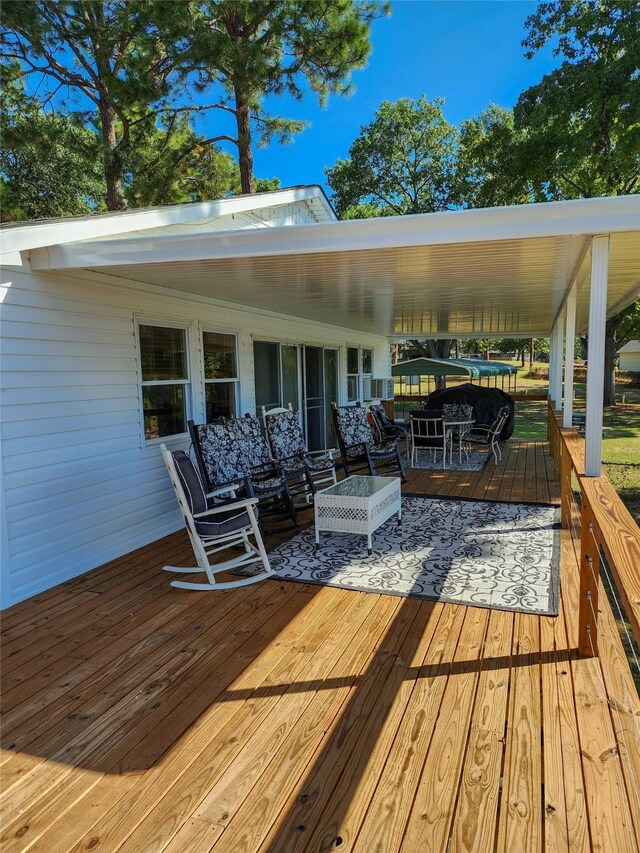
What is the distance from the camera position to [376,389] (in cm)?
1250

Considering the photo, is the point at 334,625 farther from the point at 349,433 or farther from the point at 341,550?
the point at 349,433

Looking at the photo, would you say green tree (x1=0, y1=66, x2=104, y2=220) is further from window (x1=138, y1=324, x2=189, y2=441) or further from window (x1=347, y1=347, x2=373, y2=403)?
window (x1=138, y1=324, x2=189, y2=441)

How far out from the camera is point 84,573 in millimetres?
4297

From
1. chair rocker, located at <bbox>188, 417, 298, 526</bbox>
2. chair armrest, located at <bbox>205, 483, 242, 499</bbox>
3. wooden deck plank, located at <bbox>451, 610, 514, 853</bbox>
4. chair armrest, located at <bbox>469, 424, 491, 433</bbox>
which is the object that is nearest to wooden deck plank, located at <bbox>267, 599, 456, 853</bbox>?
wooden deck plank, located at <bbox>451, 610, 514, 853</bbox>

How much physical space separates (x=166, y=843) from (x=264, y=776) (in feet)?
1.38

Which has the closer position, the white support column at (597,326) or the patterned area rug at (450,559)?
the white support column at (597,326)

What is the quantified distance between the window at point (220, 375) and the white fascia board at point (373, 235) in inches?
85.9

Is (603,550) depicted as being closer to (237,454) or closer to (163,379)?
(237,454)

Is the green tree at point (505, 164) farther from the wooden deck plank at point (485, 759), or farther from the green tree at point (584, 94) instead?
the wooden deck plank at point (485, 759)

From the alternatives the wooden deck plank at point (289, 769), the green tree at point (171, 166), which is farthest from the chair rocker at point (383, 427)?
the green tree at point (171, 166)

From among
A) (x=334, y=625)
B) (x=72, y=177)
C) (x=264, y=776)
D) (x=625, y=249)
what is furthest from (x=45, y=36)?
(x=264, y=776)

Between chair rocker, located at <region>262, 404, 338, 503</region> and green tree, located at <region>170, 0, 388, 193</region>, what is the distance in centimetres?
679

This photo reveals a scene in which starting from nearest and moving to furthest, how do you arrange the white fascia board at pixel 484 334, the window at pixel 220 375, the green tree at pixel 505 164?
the window at pixel 220 375, the white fascia board at pixel 484 334, the green tree at pixel 505 164

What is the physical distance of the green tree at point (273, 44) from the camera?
9039mm
